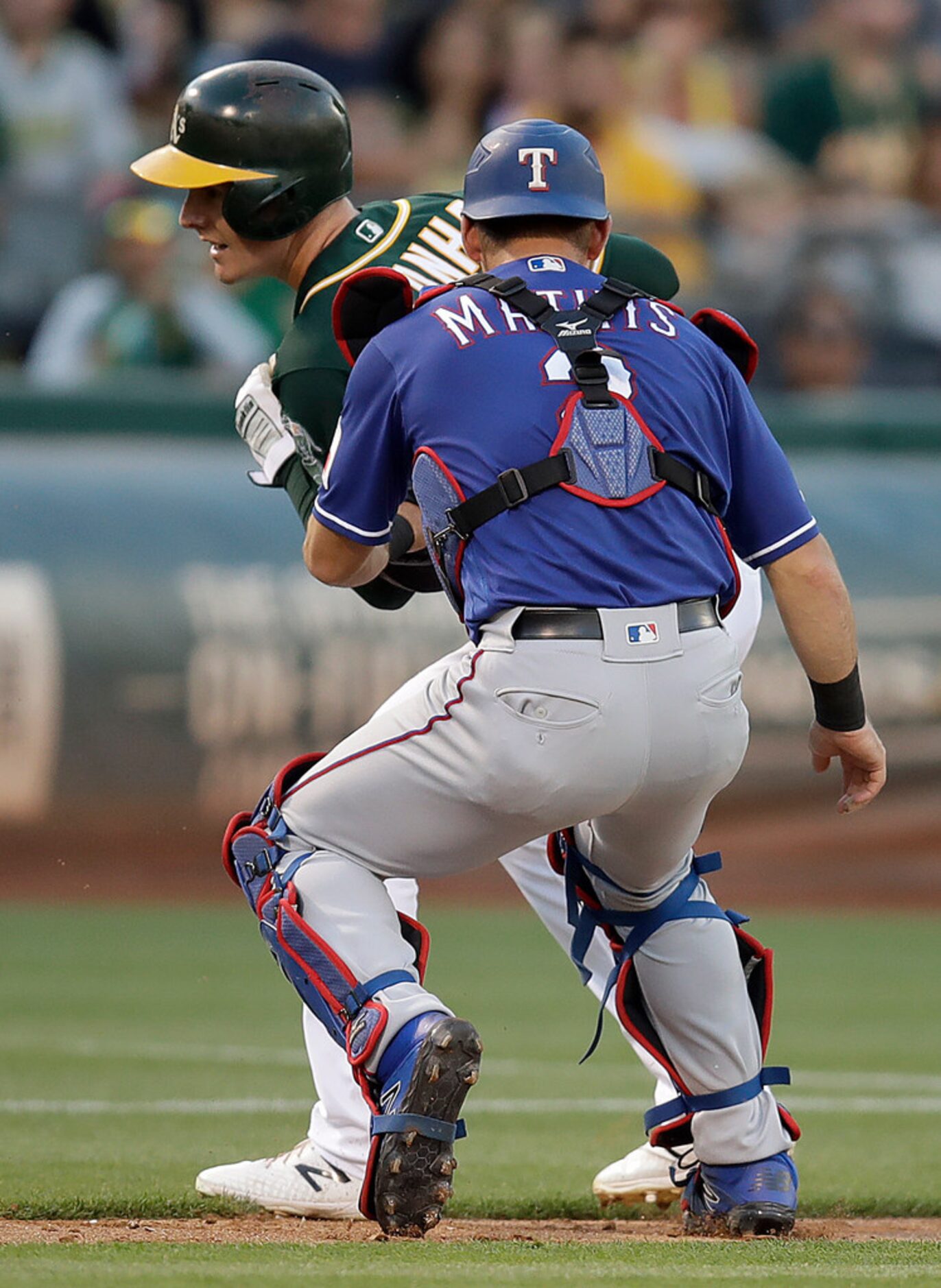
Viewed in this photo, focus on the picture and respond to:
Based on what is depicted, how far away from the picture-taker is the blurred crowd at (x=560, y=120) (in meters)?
10.9

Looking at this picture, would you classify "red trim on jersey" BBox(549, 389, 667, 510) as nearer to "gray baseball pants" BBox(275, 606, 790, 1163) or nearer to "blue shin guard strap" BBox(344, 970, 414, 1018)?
"gray baseball pants" BBox(275, 606, 790, 1163)

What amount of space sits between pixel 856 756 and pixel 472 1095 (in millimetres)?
2302

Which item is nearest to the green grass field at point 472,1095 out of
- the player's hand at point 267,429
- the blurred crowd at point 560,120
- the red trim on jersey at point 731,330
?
the player's hand at point 267,429

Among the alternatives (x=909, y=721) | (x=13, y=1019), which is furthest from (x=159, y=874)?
(x=909, y=721)

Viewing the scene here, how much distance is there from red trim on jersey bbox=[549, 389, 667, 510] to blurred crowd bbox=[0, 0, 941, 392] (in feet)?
22.2

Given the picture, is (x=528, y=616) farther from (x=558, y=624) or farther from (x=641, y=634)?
(x=641, y=634)

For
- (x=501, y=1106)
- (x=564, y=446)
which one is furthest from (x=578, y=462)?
(x=501, y=1106)

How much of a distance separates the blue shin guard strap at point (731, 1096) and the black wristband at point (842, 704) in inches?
27.0

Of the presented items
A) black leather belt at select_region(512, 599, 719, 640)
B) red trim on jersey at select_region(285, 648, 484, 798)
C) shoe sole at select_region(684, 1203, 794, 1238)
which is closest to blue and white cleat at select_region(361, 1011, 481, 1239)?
red trim on jersey at select_region(285, 648, 484, 798)

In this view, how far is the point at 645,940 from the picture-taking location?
409cm

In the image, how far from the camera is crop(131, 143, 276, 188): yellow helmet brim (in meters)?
4.48

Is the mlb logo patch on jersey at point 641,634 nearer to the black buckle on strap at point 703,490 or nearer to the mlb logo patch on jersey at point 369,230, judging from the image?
the black buckle on strap at point 703,490

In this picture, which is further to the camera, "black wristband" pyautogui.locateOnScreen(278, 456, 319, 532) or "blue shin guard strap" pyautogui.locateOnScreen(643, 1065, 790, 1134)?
"black wristband" pyautogui.locateOnScreen(278, 456, 319, 532)

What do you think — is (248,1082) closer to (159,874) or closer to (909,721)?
(159,874)
